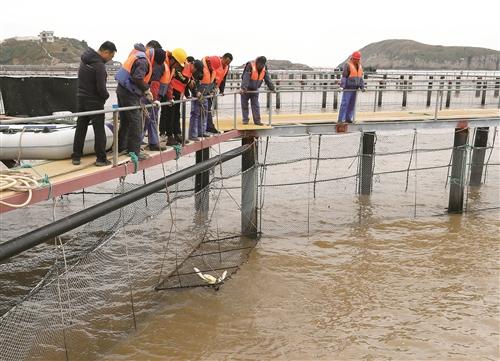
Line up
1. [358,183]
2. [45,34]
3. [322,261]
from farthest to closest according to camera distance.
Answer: [45,34] < [358,183] < [322,261]

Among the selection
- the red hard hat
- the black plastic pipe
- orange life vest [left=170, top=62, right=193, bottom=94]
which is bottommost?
the black plastic pipe

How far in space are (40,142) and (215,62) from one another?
4.37 m

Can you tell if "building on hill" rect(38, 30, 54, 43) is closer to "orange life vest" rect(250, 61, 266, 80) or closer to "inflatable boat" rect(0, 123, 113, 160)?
"orange life vest" rect(250, 61, 266, 80)

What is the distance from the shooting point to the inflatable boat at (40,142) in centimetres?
642

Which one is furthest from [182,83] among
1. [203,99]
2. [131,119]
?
[131,119]

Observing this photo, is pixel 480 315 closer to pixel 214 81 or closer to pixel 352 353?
pixel 352 353

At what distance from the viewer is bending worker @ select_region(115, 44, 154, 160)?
22.2 ft

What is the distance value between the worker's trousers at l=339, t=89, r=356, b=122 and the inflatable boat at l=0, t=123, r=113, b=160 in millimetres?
6673

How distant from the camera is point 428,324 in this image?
25.9 ft

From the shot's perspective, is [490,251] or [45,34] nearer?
[490,251]

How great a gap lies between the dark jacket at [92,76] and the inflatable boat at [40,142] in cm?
66

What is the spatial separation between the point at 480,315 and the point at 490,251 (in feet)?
10.7

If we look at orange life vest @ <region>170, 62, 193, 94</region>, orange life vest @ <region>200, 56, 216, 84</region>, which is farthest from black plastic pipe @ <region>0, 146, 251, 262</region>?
orange life vest @ <region>200, 56, 216, 84</region>

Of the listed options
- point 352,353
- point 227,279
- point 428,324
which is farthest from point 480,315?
point 227,279
